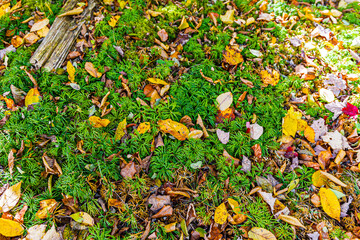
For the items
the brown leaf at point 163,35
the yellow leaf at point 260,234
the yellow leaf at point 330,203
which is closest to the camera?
the yellow leaf at point 260,234

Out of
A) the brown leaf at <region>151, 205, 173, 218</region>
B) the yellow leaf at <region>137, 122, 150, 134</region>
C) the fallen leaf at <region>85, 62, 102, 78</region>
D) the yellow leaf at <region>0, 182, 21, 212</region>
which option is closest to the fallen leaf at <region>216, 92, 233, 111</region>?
the yellow leaf at <region>137, 122, 150, 134</region>

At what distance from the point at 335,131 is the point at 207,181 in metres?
1.86

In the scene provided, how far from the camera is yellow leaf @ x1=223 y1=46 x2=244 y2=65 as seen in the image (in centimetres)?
293

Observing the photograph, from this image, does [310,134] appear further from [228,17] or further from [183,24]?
[183,24]

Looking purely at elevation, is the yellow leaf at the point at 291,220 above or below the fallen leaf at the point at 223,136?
below

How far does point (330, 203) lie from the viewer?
2195 mm

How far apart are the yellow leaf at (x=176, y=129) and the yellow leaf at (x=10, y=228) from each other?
5.55 ft

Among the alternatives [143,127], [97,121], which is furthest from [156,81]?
[97,121]

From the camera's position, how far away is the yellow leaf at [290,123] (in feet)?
8.43

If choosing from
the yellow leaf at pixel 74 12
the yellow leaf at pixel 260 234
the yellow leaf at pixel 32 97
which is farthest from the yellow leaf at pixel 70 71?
the yellow leaf at pixel 260 234

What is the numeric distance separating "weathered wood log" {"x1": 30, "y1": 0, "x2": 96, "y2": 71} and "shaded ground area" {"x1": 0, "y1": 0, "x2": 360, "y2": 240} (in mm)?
104

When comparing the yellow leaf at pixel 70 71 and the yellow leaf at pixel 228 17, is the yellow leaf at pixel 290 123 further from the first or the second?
the yellow leaf at pixel 70 71

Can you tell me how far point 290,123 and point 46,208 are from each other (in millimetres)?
2991

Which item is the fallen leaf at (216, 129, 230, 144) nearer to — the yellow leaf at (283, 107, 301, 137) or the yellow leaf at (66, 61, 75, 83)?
the yellow leaf at (283, 107, 301, 137)
